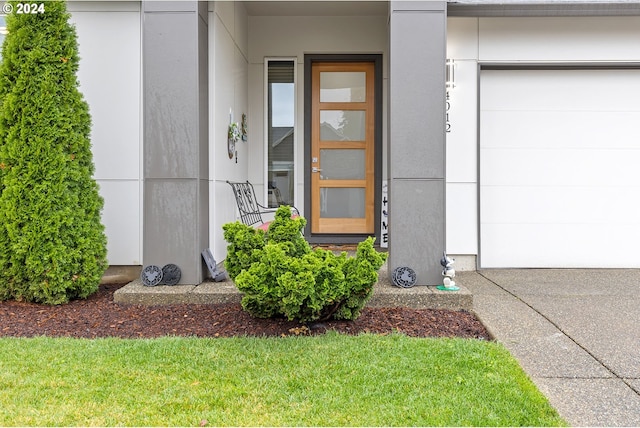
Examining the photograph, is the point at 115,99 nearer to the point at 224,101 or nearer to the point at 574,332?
the point at 224,101

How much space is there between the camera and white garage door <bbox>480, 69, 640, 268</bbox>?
5238 mm

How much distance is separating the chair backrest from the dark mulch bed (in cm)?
166

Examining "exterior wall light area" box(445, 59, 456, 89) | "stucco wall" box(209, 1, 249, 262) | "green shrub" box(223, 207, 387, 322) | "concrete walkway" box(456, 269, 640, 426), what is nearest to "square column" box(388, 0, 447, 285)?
"concrete walkway" box(456, 269, 640, 426)

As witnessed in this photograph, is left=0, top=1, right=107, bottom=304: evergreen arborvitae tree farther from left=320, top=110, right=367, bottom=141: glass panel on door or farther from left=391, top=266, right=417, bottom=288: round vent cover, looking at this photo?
left=320, top=110, right=367, bottom=141: glass panel on door

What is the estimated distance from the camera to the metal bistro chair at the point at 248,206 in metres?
5.01

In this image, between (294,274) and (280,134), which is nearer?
(294,274)

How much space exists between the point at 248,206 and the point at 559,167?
359cm

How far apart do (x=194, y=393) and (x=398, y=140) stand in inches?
97.3

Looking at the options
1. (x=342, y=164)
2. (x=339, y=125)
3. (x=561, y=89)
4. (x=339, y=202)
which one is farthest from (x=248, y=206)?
(x=561, y=89)

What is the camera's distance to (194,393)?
210cm

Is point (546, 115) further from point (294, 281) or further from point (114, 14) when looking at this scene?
point (114, 14)

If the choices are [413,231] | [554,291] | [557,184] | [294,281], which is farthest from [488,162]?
[294,281]

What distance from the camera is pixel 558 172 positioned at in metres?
5.28

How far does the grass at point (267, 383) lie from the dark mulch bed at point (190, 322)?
193 millimetres
